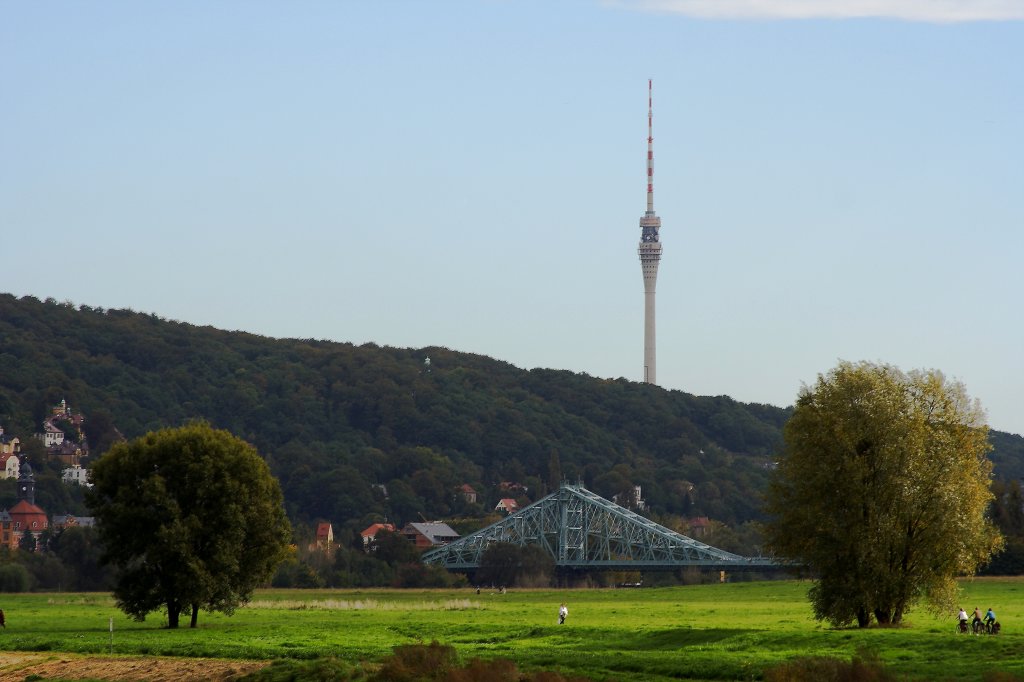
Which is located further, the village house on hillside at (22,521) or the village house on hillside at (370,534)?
the village house on hillside at (22,521)

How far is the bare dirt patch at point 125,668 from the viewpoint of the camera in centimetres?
4409

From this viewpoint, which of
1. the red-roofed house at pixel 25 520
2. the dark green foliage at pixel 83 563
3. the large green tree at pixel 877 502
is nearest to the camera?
the large green tree at pixel 877 502

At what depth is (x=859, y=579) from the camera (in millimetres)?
51812

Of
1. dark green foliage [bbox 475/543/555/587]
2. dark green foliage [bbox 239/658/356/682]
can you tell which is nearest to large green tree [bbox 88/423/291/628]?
dark green foliage [bbox 239/658/356/682]

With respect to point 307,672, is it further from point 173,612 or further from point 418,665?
point 173,612

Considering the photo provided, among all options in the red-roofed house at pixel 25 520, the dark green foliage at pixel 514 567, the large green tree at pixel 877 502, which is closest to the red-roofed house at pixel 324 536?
the dark green foliage at pixel 514 567

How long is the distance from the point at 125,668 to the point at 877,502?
22684 millimetres

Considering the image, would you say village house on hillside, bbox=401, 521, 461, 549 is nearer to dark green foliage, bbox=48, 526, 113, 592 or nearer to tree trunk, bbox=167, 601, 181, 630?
dark green foliage, bbox=48, 526, 113, 592

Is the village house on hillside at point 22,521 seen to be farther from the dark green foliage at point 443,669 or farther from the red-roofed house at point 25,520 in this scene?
the dark green foliage at point 443,669

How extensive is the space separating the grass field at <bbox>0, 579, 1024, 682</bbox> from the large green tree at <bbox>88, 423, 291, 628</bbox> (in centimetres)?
143

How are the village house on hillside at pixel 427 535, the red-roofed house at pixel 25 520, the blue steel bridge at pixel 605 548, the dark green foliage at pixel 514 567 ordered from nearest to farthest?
the dark green foliage at pixel 514 567, the blue steel bridge at pixel 605 548, the red-roofed house at pixel 25 520, the village house on hillside at pixel 427 535

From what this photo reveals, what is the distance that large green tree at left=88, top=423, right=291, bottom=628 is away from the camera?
200 feet

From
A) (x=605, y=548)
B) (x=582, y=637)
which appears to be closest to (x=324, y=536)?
(x=605, y=548)

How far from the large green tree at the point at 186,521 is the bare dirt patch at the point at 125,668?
39.6ft
